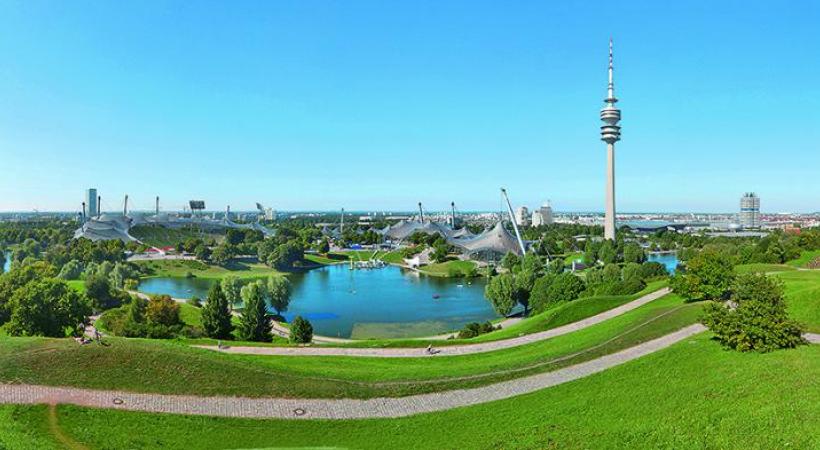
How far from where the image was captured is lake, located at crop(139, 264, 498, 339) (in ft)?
105

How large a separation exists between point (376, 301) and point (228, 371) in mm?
29184

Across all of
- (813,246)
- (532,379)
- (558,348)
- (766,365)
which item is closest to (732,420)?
(766,365)

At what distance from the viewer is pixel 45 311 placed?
2117 cm

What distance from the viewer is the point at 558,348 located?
1602 centimetres

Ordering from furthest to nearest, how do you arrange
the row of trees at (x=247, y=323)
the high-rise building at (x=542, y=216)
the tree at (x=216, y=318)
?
the high-rise building at (x=542, y=216)
the tree at (x=216, y=318)
the row of trees at (x=247, y=323)

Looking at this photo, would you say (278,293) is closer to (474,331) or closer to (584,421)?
(474,331)

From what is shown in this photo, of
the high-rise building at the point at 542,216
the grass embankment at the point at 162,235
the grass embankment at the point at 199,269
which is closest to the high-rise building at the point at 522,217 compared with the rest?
the high-rise building at the point at 542,216

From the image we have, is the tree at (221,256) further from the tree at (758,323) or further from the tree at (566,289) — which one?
the tree at (758,323)

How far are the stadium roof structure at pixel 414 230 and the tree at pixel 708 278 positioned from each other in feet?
243

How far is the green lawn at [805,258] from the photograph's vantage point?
36.5m

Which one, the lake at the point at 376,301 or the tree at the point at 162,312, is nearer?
the tree at the point at 162,312

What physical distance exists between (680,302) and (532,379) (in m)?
11.7

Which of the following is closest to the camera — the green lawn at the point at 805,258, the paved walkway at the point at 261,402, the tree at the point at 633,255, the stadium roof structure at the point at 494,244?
the paved walkway at the point at 261,402

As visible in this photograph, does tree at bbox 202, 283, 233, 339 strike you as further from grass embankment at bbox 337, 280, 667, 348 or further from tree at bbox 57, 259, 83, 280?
tree at bbox 57, 259, 83, 280
